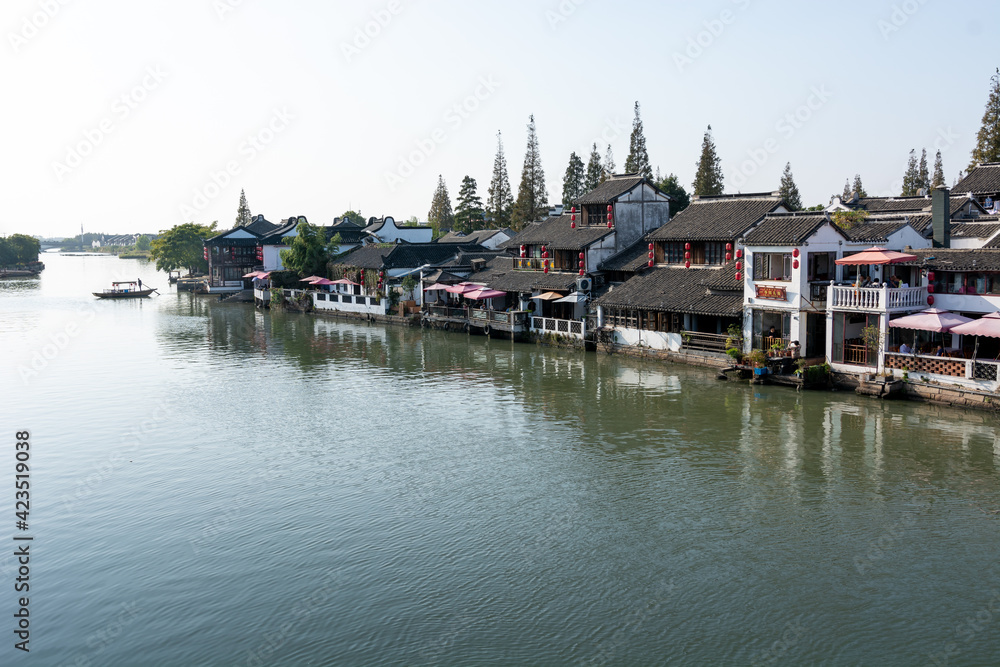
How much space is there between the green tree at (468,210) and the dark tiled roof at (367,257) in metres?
30.7

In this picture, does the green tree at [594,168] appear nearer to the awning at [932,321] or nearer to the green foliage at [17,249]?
the awning at [932,321]

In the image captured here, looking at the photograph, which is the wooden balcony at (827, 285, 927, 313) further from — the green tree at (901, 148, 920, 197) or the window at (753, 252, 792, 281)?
the green tree at (901, 148, 920, 197)

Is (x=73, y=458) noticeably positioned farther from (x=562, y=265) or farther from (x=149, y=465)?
(x=562, y=265)

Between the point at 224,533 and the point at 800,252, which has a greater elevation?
the point at 800,252

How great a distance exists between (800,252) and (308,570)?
23818mm

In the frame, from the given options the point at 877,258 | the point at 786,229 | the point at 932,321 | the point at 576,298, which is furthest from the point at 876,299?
the point at 576,298

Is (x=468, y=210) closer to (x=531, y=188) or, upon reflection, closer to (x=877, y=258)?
(x=531, y=188)

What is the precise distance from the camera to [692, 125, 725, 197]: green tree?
77312 millimetres

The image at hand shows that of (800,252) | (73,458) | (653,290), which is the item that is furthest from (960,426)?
(73,458)

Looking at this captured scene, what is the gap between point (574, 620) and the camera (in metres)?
14.2

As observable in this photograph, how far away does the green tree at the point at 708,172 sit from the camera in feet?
254

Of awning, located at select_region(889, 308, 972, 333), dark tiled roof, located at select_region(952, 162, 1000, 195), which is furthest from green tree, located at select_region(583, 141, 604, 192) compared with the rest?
awning, located at select_region(889, 308, 972, 333)

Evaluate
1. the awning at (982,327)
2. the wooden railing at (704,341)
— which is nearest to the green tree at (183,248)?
the wooden railing at (704,341)

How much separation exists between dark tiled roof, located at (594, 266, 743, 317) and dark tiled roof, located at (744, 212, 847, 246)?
302 cm
